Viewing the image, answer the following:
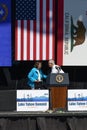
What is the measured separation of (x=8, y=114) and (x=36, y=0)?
4.34 metres

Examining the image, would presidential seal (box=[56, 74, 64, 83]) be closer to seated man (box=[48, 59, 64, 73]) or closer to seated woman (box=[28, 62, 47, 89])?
seated man (box=[48, 59, 64, 73])

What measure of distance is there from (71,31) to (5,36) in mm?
1900

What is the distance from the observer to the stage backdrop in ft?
63.4

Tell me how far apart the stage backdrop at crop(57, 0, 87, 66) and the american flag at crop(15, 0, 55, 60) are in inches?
9.7

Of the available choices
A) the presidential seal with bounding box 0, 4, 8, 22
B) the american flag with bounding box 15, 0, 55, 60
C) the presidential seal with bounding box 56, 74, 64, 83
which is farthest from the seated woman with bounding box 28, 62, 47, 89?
the presidential seal with bounding box 0, 4, 8, 22

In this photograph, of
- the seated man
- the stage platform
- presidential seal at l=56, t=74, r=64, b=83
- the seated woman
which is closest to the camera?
the stage platform

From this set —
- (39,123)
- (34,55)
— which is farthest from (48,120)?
(34,55)

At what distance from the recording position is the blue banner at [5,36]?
1923 centimetres

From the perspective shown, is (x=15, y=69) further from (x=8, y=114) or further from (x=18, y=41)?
(x=8, y=114)

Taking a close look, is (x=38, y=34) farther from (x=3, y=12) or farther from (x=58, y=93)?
(x=58, y=93)

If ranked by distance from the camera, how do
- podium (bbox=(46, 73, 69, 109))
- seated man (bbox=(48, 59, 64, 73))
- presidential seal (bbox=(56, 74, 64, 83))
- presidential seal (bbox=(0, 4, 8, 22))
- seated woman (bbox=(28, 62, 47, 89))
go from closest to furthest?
podium (bbox=(46, 73, 69, 109)) < presidential seal (bbox=(56, 74, 64, 83)) < seated man (bbox=(48, 59, 64, 73)) < seated woman (bbox=(28, 62, 47, 89)) < presidential seal (bbox=(0, 4, 8, 22))

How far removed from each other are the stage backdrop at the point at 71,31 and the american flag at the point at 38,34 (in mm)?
246

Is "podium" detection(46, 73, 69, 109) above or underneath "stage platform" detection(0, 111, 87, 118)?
above

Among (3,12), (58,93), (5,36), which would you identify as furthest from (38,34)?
(58,93)
